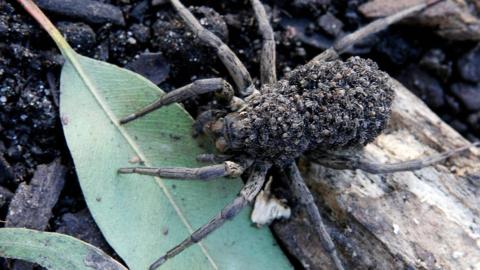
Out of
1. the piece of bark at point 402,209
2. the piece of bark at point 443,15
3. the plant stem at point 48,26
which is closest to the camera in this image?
the piece of bark at point 402,209

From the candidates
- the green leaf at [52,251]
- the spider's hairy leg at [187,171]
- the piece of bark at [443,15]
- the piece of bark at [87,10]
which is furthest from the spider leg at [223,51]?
the green leaf at [52,251]

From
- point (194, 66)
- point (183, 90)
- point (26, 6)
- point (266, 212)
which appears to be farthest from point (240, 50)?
point (26, 6)

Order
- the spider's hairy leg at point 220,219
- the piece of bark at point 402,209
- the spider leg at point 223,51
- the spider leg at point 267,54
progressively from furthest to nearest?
the spider leg at point 267,54 < the spider leg at point 223,51 < the piece of bark at point 402,209 < the spider's hairy leg at point 220,219

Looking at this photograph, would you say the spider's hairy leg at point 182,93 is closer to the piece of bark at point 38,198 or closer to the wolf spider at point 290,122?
the wolf spider at point 290,122

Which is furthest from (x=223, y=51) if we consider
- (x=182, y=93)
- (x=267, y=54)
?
(x=182, y=93)

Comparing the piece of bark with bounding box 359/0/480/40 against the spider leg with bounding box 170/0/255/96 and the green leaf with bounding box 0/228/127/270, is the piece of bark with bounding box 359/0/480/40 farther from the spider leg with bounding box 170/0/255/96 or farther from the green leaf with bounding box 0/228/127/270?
the green leaf with bounding box 0/228/127/270

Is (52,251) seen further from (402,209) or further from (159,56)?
(402,209)

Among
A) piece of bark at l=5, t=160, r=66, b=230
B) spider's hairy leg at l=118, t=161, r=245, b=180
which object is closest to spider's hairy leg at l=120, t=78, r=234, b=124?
spider's hairy leg at l=118, t=161, r=245, b=180
